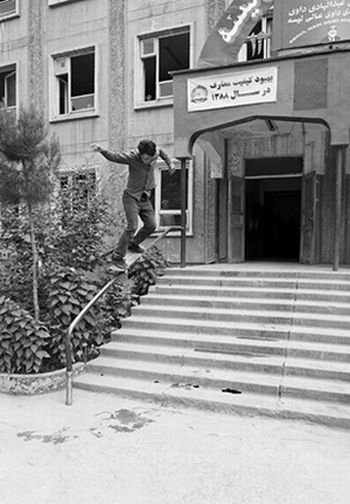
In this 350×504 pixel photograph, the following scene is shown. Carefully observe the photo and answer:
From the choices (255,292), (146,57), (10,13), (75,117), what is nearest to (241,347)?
(255,292)

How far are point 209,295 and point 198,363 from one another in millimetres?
1525

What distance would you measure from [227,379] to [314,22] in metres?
5.90

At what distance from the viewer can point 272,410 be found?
12.9 ft

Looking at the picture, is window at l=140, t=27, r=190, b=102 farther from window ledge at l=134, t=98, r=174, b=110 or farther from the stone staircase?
the stone staircase

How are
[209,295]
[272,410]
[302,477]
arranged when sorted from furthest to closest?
1. [209,295]
2. [272,410]
3. [302,477]

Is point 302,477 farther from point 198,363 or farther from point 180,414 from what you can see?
point 198,363

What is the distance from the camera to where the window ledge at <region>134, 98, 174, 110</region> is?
363 inches

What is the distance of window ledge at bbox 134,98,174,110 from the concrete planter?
6.54 m

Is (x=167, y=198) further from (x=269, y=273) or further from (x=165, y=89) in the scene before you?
(x=269, y=273)

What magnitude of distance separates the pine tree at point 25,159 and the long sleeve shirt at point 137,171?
1000 mm

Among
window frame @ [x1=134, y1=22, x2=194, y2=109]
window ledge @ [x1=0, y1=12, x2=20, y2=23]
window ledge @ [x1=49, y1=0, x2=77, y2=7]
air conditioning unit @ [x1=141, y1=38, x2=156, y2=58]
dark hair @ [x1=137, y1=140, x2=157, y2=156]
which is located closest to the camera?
dark hair @ [x1=137, y1=140, x2=157, y2=156]

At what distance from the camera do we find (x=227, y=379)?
447cm

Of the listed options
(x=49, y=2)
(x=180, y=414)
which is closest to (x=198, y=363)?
(x=180, y=414)

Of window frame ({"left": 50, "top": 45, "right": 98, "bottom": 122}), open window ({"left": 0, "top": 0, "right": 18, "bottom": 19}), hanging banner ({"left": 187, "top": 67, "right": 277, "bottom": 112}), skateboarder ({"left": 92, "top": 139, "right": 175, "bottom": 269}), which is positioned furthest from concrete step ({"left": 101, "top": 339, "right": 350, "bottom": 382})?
open window ({"left": 0, "top": 0, "right": 18, "bottom": 19})
